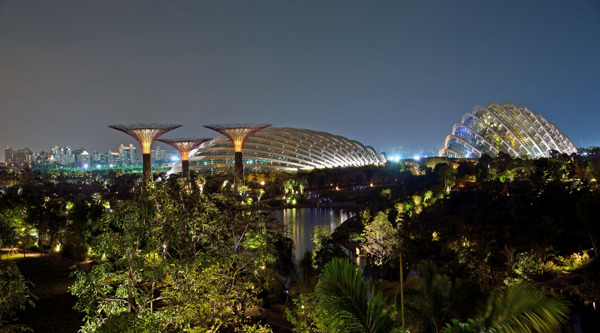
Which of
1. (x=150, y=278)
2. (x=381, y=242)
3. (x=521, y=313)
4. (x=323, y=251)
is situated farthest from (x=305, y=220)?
(x=521, y=313)

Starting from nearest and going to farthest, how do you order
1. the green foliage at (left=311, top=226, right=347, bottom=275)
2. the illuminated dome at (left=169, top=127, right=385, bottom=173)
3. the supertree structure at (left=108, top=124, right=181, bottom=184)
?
the green foliage at (left=311, top=226, right=347, bottom=275) < the supertree structure at (left=108, top=124, right=181, bottom=184) < the illuminated dome at (left=169, top=127, right=385, bottom=173)

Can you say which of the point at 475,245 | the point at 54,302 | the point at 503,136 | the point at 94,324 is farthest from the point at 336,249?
the point at 503,136

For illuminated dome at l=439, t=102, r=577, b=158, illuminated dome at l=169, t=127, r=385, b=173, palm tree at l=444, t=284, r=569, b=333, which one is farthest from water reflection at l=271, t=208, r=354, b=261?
illuminated dome at l=439, t=102, r=577, b=158

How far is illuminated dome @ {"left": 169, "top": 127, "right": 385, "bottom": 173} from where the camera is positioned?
80938mm

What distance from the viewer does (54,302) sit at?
757 inches

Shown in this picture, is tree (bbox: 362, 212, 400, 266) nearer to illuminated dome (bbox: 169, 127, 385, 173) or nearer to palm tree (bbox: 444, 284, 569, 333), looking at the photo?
palm tree (bbox: 444, 284, 569, 333)

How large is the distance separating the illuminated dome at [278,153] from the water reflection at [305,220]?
27.1m

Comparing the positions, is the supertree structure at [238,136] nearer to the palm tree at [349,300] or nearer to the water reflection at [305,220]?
the water reflection at [305,220]

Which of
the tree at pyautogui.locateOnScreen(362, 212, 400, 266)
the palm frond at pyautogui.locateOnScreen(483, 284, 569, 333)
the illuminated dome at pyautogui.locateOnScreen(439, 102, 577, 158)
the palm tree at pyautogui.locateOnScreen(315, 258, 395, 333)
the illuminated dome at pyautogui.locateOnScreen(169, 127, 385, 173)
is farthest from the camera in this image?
the illuminated dome at pyautogui.locateOnScreen(169, 127, 385, 173)

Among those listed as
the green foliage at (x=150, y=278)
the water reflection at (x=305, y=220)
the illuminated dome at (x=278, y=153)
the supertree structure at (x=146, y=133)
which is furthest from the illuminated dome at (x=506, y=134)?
the green foliage at (x=150, y=278)

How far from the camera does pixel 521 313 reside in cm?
552

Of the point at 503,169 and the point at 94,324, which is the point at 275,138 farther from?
the point at 94,324

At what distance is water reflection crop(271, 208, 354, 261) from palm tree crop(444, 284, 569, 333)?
2299 cm

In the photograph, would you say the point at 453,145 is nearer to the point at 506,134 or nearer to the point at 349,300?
the point at 506,134
